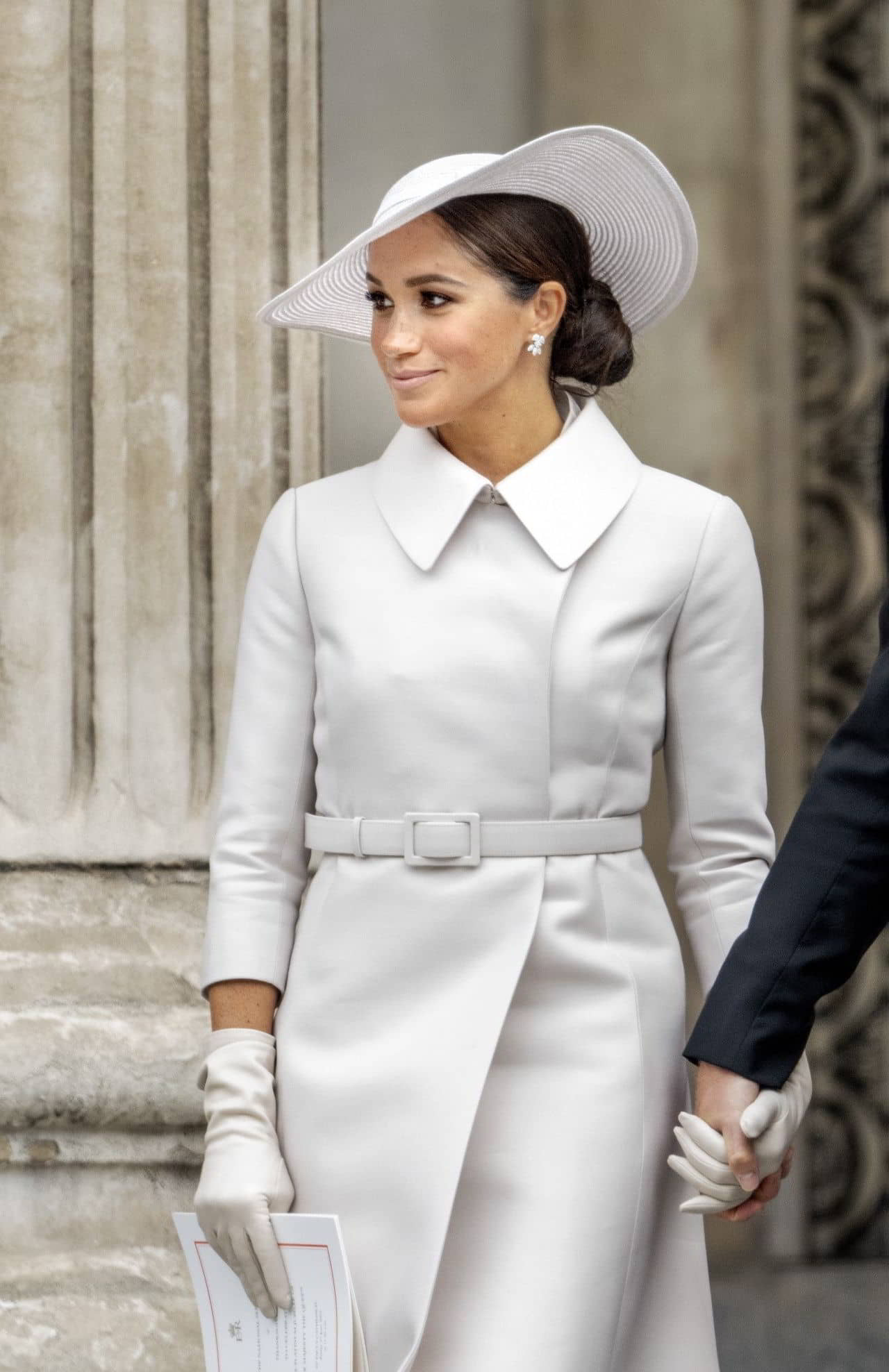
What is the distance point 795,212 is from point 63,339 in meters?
2.03

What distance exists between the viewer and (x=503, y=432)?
212cm

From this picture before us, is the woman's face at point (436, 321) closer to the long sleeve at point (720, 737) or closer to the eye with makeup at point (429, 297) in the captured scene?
the eye with makeup at point (429, 297)

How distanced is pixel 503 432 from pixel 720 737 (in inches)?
17.1

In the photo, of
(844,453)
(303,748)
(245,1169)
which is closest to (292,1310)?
(245,1169)

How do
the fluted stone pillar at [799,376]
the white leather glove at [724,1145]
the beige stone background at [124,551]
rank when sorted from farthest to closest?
the fluted stone pillar at [799,376] < the beige stone background at [124,551] < the white leather glove at [724,1145]

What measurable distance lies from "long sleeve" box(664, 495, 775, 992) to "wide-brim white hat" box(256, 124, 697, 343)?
1.12 feet

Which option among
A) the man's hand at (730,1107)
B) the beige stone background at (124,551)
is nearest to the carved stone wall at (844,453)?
the beige stone background at (124,551)

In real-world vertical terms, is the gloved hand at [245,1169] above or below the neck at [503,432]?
below

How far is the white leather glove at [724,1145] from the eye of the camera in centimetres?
183

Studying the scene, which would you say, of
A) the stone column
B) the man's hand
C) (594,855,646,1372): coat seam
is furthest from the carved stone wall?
the man's hand

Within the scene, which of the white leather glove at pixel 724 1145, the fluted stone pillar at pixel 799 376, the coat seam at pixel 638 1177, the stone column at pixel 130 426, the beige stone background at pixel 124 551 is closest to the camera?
the white leather glove at pixel 724 1145

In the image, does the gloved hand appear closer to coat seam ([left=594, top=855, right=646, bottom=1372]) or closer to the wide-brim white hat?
coat seam ([left=594, top=855, right=646, bottom=1372])

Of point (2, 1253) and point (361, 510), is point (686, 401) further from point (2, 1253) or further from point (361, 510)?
point (2, 1253)

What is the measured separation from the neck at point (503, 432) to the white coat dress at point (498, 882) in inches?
1.6
